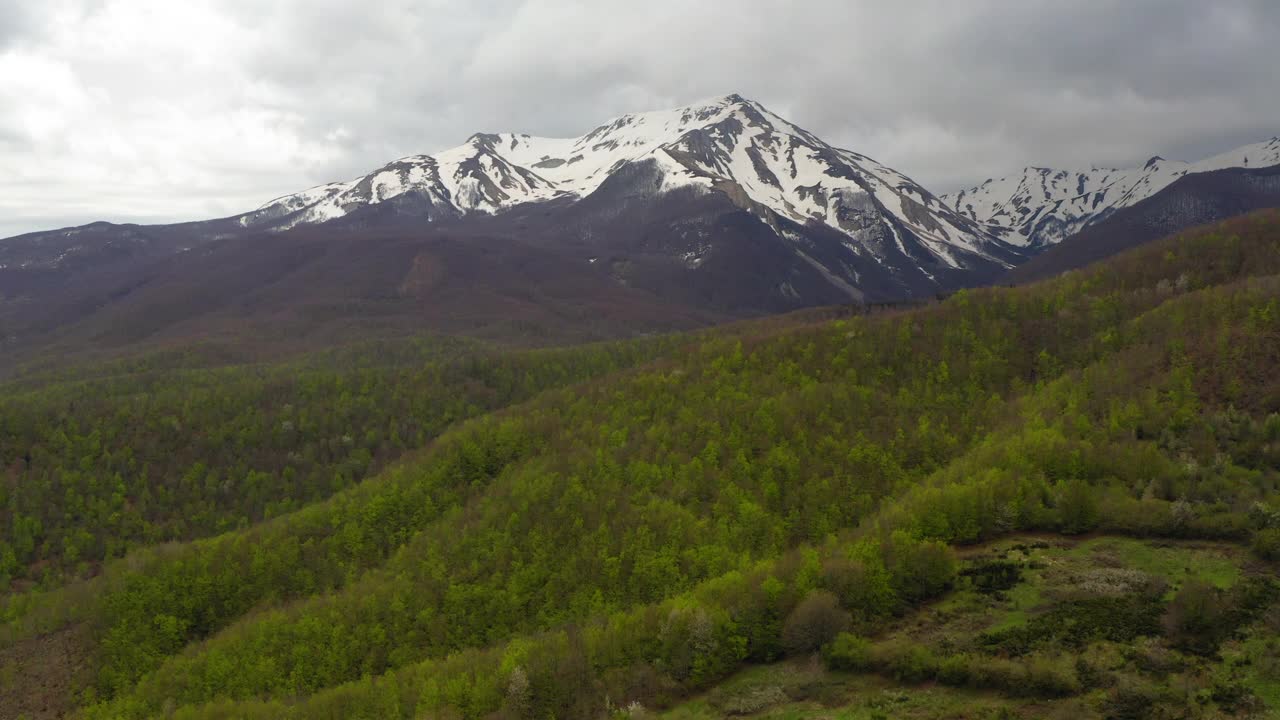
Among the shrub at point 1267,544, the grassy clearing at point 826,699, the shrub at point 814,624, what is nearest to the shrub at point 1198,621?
the shrub at point 1267,544

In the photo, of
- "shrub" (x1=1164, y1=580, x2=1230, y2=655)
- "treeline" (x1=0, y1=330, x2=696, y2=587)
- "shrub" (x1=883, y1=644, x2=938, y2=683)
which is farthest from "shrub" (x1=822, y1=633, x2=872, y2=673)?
"treeline" (x1=0, y1=330, x2=696, y2=587)

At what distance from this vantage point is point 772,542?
93062 mm

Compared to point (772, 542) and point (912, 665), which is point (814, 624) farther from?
point (772, 542)

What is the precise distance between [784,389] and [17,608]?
129614 millimetres

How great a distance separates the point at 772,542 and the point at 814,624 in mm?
37424

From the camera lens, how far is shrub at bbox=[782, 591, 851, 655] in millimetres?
55125

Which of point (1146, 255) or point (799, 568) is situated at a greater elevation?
point (1146, 255)

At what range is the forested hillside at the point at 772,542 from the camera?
165 feet

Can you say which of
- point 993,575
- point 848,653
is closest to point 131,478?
point 848,653

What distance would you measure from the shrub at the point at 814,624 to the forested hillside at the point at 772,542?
0.58ft

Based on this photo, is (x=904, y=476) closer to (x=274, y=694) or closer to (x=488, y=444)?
(x=488, y=444)

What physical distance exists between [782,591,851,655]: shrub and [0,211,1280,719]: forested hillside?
0.18m

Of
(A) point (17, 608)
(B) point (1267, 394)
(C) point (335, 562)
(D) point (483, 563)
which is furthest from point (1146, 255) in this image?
(A) point (17, 608)

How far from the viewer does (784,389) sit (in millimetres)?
122500
